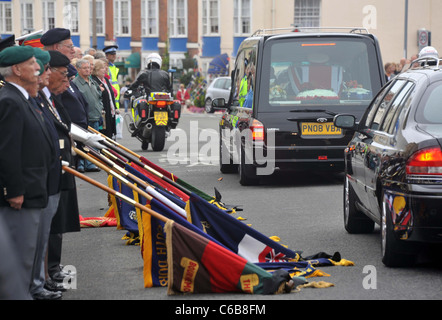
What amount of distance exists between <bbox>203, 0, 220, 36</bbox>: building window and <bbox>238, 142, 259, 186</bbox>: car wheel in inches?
2043

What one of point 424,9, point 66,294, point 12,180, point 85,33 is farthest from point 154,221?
point 85,33

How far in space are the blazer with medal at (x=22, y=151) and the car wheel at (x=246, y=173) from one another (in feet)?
27.0

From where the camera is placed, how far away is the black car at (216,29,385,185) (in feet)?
46.6

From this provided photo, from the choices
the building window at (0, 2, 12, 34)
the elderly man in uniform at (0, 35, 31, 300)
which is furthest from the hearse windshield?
the building window at (0, 2, 12, 34)

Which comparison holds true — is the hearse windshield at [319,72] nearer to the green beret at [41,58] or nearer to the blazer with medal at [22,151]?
the green beret at [41,58]

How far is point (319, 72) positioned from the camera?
A: 14.6 m

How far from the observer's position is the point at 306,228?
34.5 feet

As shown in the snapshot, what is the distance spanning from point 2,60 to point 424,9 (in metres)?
51.0

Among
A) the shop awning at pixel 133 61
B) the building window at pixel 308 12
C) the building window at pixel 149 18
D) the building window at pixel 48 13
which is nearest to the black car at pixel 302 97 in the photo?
the building window at pixel 308 12

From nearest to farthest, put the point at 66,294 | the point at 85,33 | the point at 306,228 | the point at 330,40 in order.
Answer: the point at 66,294, the point at 306,228, the point at 330,40, the point at 85,33

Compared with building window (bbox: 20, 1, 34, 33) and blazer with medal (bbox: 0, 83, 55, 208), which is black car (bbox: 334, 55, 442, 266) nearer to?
blazer with medal (bbox: 0, 83, 55, 208)

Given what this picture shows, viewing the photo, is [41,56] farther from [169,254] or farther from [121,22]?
[121,22]

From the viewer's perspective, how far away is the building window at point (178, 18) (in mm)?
71062

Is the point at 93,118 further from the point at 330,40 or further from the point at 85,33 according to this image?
the point at 85,33
